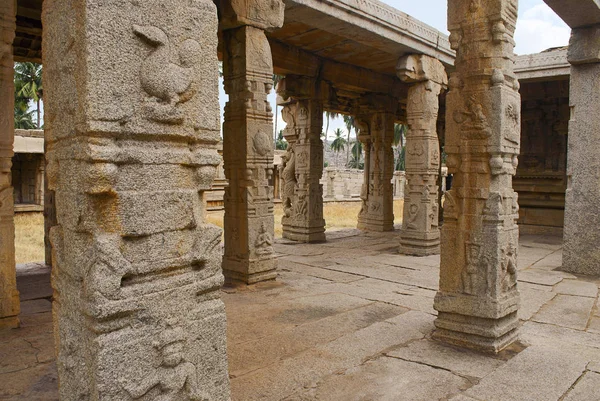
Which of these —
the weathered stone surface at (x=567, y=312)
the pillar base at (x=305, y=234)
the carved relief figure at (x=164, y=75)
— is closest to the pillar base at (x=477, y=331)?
the weathered stone surface at (x=567, y=312)

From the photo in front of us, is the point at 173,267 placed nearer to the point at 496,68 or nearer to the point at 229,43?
the point at 496,68

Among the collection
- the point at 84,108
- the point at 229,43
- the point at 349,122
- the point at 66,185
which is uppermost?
the point at 349,122

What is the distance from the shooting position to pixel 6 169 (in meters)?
4.23

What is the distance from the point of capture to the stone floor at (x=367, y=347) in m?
3.13

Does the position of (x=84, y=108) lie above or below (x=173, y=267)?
above

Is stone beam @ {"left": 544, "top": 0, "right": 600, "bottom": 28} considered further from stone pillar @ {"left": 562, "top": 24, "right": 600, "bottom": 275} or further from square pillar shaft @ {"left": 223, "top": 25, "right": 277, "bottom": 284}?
square pillar shaft @ {"left": 223, "top": 25, "right": 277, "bottom": 284}

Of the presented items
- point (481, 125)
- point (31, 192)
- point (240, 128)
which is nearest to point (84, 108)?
point (481, 125)

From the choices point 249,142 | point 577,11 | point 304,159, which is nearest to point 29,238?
point 304,159

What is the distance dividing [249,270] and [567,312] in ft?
12.2

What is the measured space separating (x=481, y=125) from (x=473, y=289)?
1.38 meters

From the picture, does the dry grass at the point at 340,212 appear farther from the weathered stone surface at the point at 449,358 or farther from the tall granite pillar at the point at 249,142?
the weathered stone surface at the point at 449,358

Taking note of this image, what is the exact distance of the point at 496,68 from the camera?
382 cm

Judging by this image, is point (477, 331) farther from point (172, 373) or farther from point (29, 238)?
point (29, 238)

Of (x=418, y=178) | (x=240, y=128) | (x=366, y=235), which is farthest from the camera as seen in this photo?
(x=366, y=235)
